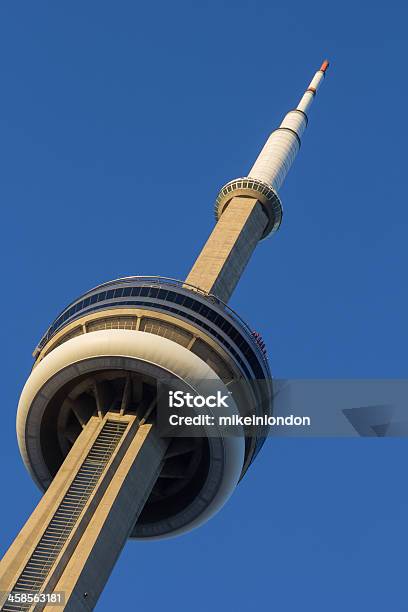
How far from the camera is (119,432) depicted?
66562 mm

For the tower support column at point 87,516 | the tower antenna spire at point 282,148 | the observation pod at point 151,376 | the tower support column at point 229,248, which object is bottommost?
the tower support column at point 87,516

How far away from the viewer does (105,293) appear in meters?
72.5

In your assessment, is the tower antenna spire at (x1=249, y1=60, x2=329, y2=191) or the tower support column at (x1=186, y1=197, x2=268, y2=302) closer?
the tower support column at (x1=186, y1=197, x2=268, y2=302)

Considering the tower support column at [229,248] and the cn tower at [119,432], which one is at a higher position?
the tower support column at [229,248]

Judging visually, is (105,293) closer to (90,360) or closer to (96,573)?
(90,360)

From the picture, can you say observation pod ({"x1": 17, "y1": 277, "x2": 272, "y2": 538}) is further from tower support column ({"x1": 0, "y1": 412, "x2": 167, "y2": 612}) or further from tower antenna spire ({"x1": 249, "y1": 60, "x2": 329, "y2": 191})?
tower antenna spire ({"x1": 249, "y1": 60, "x2": 329, "y2": 191})

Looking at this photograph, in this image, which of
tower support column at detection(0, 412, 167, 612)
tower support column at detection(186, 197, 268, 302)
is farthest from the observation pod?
tower support column at detection(186, 197, 268, 302)

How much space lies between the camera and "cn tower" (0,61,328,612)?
192 feet

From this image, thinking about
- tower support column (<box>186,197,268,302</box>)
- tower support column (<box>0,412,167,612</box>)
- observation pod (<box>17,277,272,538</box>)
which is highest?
tower support column (<box>186,197,268,302</box>)

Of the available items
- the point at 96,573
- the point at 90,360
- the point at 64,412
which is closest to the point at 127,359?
the point at 90,360

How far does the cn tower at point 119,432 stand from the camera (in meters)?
58.5

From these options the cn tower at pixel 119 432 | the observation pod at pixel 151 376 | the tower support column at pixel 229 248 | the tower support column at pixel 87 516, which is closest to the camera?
the tower support column at pixel 87 516

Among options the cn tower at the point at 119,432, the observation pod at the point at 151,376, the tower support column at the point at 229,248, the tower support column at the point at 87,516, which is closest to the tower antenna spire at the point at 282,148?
the tower support column at the point at 229,248

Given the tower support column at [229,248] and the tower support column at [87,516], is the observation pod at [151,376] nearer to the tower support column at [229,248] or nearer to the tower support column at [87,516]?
the tower support column at [87,516]
